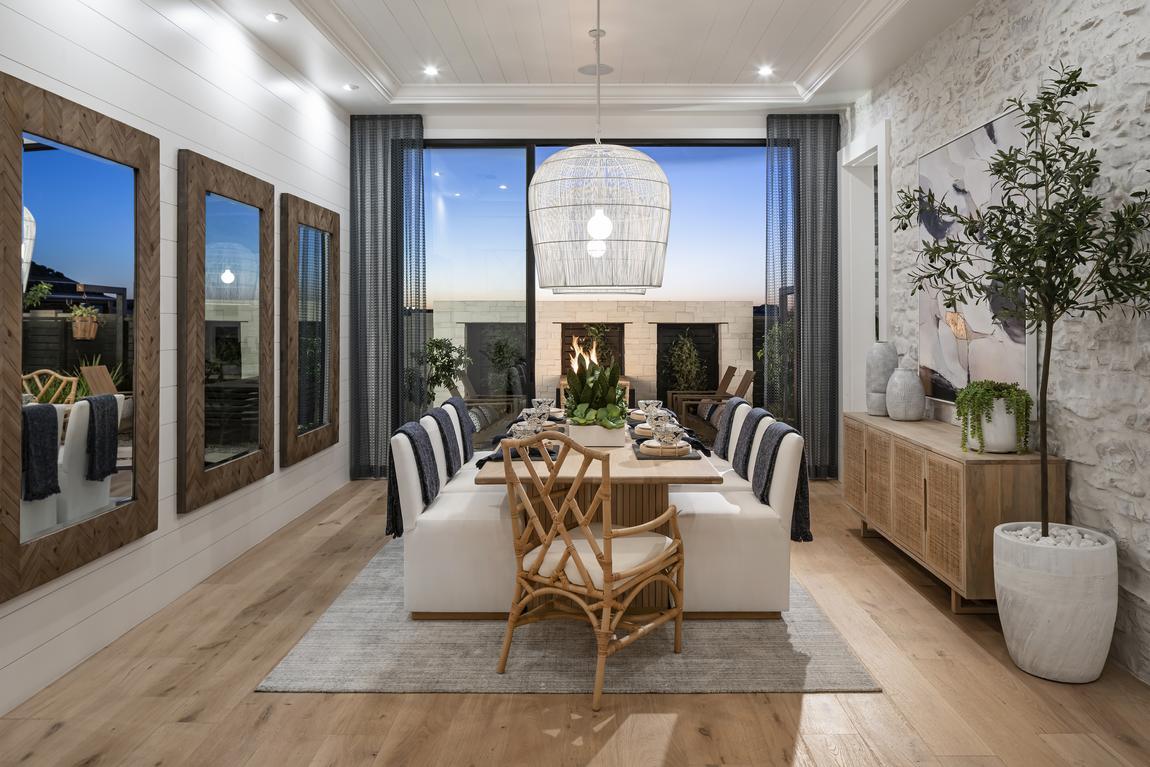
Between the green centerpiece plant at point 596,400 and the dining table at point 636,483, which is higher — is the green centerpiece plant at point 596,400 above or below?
above

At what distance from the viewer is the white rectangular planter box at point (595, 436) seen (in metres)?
3.36

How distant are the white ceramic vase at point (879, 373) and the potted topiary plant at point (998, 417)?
1140 mm

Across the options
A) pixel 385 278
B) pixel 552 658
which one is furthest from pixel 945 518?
pixel 385 278

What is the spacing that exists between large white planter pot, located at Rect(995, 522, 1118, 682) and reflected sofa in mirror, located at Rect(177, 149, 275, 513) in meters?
3.40

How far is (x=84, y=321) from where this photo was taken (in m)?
2.74

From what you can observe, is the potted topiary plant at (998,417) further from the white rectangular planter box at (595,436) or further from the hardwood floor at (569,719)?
the white rectangular planter box at (595,436)

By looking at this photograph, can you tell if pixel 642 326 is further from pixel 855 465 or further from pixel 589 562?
pixel 589 562

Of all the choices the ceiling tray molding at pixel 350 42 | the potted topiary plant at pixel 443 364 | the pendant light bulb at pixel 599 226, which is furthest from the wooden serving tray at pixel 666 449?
the potted topiary plant at pixel 443 364

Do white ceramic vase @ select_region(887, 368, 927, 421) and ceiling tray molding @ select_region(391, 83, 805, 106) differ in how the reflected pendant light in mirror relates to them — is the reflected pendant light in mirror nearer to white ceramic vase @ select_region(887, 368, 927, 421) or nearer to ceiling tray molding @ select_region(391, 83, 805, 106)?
white ceramic vase @ select_region(887, 368, 927, 421)

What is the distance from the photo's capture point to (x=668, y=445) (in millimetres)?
3254

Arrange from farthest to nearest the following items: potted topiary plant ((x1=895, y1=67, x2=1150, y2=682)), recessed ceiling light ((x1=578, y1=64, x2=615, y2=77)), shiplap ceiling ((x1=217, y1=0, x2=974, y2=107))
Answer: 1. recessed ceiling light ((x1=578, y1=64, x2=615, y2=77))
2. shiplap ceiling ((x1=217, y1=0, x2=974, y2=107))
3. potted topiary plant ((x1=895, y1=67, x2=1150, y2=682))

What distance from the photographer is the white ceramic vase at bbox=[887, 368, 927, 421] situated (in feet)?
13.4

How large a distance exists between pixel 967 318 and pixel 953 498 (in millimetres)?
1140

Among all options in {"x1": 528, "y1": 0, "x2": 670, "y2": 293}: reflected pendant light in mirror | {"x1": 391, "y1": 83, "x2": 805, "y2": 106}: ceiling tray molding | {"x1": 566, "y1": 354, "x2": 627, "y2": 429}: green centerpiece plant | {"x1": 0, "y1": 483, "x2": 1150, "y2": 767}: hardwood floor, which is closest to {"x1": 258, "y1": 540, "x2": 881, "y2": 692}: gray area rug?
{"x1": 0, "y1": 483, "x2": 1150, "y2": 767}: hardwood floor
